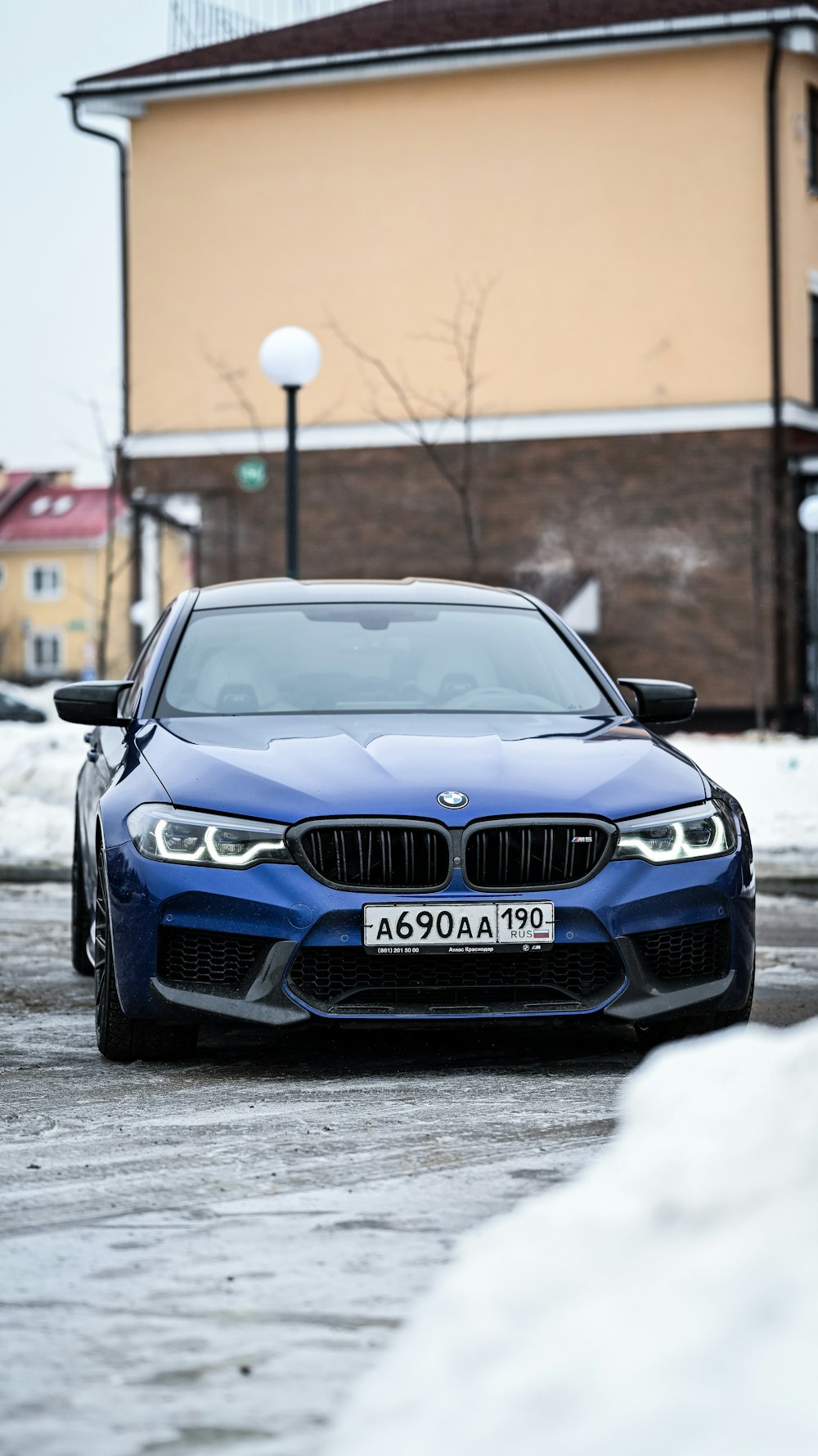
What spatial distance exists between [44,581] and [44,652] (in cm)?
288

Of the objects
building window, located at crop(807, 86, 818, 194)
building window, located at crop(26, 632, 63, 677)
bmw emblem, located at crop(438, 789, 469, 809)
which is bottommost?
building window, located at crop(26, 632, 63, 677)

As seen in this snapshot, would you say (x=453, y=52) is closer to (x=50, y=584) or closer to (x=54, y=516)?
(x=50, y=584)

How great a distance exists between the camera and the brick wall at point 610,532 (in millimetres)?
28906

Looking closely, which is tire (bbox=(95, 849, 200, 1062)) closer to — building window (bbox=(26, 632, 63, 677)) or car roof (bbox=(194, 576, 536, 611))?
car roof (bbox=(194, 576, 536, 611))

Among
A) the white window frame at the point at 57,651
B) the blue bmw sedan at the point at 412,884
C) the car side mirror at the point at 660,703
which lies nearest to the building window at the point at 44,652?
the white window frame at the point at 57,651

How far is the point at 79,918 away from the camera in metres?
8.26

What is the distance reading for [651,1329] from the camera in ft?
9.14

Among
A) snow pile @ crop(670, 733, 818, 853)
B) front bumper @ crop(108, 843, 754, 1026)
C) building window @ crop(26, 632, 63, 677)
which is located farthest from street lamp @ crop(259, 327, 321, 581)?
building window @ crop(26, 632, 63, 677)

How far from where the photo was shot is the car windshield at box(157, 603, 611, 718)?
23.4ft

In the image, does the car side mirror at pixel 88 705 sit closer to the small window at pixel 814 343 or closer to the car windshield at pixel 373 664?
the car windshield at pixel 373 664

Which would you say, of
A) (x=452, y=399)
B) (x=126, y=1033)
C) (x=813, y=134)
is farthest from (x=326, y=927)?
(x=813, y=134)

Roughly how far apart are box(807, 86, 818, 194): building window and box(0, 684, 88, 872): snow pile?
16.2 metres

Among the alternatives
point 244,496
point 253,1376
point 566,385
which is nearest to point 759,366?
point 566,385

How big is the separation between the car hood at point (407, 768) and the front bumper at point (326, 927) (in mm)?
208
